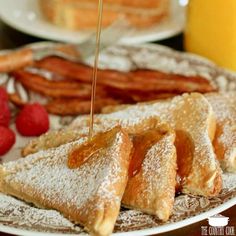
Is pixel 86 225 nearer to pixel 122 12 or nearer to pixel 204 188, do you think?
pixel 204 188

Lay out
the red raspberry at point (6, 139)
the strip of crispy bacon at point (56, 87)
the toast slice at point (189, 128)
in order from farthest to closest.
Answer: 1. the strip of crispy bacon at point (56, 87)
2. the red raspberry at point (6, 139)
3. the toast slice at point (189, 128)

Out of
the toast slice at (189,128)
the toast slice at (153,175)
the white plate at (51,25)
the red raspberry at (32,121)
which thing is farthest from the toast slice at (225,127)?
the white plate at (51,25)

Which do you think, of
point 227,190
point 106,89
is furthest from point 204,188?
point 106,89

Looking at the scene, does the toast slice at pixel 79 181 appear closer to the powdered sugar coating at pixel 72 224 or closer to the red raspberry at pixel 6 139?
the powdered sugar coating at pixel 72 224

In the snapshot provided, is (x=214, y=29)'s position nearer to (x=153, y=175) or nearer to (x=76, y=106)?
(x=76, y=106)

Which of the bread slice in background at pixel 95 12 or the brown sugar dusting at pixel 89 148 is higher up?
the bread slice in background at pixel 95 12

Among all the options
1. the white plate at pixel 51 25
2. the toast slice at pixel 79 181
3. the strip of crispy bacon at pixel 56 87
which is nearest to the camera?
the toast slice at pixel 79 181

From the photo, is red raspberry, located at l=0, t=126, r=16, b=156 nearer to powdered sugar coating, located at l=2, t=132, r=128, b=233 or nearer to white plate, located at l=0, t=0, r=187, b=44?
powdered sugar coating, located at l=2, t=132, r=128, b=233
